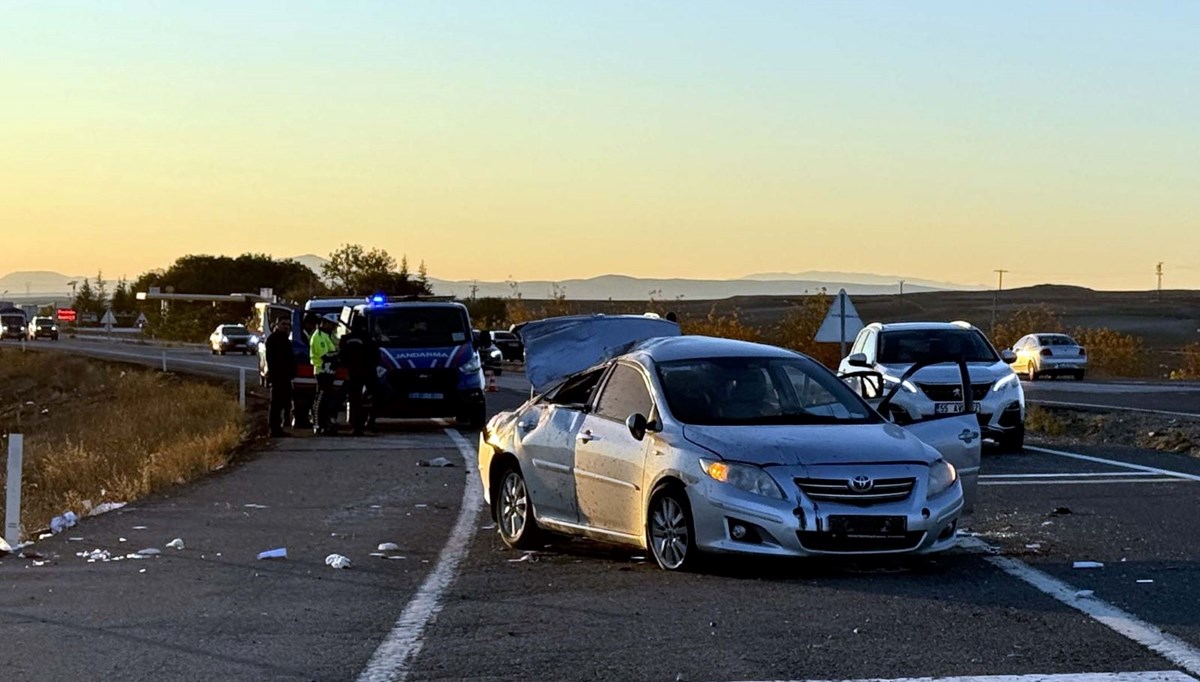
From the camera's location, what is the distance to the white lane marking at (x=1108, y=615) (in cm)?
799

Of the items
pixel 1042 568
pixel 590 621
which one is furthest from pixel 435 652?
pixel 1042 568

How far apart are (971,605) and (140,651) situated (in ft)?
14.5

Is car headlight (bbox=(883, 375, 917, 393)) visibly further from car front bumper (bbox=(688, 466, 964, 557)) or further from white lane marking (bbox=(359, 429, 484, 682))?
car front bumper (bbox=(688, 466, 964, 557))

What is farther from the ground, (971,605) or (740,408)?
(740,408)

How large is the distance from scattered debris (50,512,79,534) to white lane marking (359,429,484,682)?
323 cm

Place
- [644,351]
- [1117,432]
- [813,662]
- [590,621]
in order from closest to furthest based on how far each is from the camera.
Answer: [813,662] → [590,621] → [644,351] → [1117,432]

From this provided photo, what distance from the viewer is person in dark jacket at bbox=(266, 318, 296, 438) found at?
2583cm

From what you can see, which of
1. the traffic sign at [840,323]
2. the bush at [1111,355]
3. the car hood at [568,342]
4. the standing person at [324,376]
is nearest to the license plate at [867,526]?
the car hood at [568,342]

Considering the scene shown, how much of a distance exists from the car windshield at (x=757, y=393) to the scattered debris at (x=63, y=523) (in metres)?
5.58

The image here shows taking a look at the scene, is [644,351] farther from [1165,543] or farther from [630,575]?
[1165,543]

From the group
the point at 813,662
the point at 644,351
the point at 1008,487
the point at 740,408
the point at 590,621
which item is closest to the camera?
the point at 813,662

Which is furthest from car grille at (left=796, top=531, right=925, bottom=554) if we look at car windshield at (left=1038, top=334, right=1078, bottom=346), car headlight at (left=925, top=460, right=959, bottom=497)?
car windshield at (left=1038, top=334, right=1078, bottom=346)

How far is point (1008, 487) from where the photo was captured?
16547 mm

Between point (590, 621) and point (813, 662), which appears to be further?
point (590, 621)
